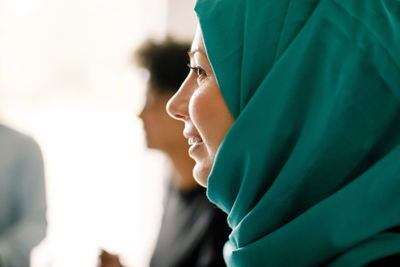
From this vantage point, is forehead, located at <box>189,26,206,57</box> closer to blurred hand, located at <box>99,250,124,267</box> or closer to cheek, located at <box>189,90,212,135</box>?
cheek, located at <box>189,90,212,135</box>

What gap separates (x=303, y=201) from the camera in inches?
22.6

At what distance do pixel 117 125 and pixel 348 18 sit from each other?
132cm

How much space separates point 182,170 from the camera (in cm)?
133

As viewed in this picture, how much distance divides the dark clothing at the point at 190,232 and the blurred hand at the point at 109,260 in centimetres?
17

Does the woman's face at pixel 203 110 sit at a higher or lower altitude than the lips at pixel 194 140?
higher

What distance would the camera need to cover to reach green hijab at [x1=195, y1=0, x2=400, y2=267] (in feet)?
1.72

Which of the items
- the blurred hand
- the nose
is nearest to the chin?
the nose

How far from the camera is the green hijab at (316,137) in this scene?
20.6 inches

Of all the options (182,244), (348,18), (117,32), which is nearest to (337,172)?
(348,18)

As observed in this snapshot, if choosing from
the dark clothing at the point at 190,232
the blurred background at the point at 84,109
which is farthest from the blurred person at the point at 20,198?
the dark clothing at the point at 190,232

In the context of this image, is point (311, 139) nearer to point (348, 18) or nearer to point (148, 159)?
point (348, 18)

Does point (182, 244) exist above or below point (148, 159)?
above

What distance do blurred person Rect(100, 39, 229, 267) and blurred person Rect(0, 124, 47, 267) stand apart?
0.35 meters

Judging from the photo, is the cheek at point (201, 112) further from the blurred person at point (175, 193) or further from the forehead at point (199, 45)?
Result: the blurred person at point (175, 193)
